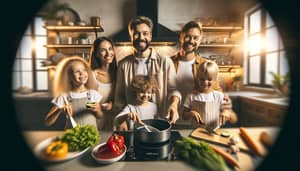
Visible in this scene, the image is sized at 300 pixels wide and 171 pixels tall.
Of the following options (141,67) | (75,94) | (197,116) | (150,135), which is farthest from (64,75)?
(197,116)

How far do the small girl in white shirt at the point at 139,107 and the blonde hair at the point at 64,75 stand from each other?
0.20 m

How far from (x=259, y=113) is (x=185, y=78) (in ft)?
1.17

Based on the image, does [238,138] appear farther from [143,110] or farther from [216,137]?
[143,110]

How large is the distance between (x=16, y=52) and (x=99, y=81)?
0.38 meters

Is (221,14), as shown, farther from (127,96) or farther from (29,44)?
(29,44)

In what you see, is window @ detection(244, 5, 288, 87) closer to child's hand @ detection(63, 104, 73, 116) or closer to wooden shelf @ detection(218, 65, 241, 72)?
wooden shelf @ detection(218, 65, 241, 72)

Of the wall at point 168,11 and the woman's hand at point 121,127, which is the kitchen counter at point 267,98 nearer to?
the wall at point 168,11

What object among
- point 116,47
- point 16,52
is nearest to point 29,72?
point 16,52

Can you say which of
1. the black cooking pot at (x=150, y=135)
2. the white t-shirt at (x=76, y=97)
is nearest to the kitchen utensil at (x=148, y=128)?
the black cooking pot at (x=150, y=135)

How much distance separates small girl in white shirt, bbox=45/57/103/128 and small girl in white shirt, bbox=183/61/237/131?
0.41 meters

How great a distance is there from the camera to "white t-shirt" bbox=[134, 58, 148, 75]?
0.73 meters

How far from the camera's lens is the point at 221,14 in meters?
0.72

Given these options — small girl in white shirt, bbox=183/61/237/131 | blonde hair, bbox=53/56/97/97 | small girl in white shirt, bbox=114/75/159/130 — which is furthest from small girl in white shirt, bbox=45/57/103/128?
small girl in white shirt, bbox=183/61/237/131

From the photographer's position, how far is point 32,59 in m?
0.72
